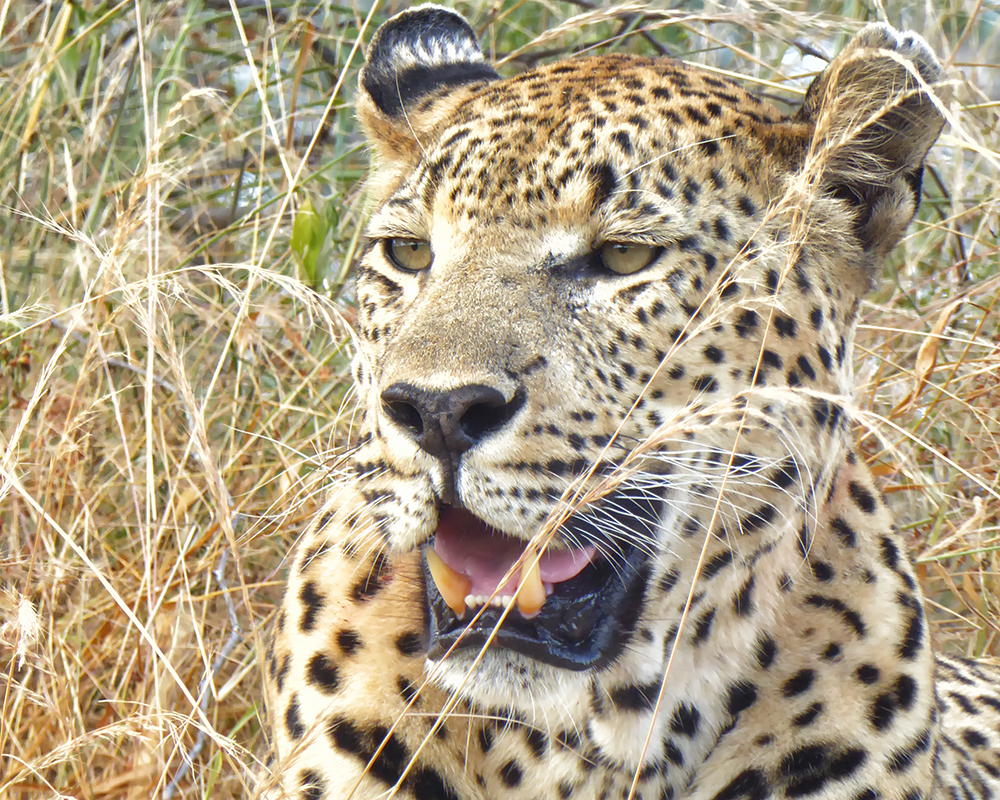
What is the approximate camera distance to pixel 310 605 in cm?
296

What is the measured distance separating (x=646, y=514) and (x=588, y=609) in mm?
245

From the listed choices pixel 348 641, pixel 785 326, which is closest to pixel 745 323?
pixel 785 326

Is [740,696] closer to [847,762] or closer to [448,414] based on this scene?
[847,762]

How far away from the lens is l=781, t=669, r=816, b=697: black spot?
2852 mm

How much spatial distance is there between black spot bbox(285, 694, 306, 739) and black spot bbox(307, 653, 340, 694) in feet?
0.20

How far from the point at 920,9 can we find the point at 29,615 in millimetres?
5668

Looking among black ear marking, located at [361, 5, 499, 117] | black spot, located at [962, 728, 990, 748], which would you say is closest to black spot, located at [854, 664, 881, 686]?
black spot, located at [962, 728, 990, 748]

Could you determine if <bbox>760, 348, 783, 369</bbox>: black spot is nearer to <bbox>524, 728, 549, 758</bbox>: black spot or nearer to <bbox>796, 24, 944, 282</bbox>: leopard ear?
<bbox>796, 24, 944, 282</bbox>: leopard ear

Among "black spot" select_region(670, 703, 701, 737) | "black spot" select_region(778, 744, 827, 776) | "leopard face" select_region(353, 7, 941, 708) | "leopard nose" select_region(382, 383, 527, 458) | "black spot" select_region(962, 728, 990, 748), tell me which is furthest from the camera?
"black spot" select_region(962, 728, 990, 748)

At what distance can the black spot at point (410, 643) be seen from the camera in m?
2.86

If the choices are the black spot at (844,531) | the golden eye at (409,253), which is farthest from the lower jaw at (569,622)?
the golden eye at (409,253)

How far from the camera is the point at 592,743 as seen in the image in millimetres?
2838

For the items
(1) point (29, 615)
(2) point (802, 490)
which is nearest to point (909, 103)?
(2) point (802, 490)

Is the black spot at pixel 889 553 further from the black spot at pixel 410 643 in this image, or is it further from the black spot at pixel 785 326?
the black spot at pixel 410 643
